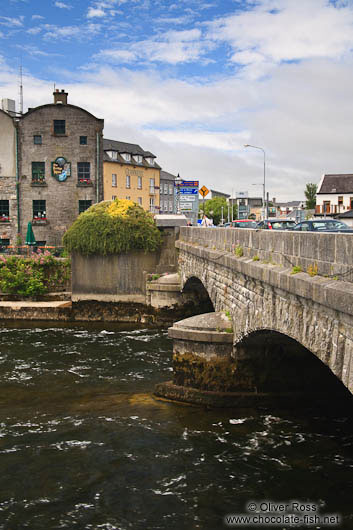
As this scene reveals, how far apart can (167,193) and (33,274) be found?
4858cm

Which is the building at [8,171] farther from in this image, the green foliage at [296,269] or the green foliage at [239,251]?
the green foliage at [296,269]

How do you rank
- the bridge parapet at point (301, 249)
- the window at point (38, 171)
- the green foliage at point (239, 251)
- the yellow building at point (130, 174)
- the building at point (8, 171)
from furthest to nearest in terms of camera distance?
the yellow building at point (130, 174) < the window at point (38, 171) < the building at point (8, 171) < the green foliage at point (239, 251) < the bridge parapet at point (301, 249)

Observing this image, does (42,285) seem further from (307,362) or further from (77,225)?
A: (307,362)

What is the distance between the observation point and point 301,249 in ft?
27.3

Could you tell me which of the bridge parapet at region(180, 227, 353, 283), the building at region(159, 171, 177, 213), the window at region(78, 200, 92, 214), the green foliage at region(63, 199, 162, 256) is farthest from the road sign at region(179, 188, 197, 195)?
the building at region(159, 171, 177, 213)

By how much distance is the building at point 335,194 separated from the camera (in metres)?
63.7

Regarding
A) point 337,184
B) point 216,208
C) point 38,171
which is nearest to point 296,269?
point 38,171

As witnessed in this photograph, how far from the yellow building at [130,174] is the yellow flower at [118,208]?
67.6 feet

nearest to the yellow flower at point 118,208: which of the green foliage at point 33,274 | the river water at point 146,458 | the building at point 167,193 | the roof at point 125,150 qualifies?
the green foliage at point 33,274

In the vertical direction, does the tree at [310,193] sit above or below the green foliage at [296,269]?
above

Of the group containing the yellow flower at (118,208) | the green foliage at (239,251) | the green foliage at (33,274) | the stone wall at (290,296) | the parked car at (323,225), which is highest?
the yellow flower at (118,208)

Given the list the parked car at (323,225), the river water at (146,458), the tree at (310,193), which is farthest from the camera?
the tree at (310,193)

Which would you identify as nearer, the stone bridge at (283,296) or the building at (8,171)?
the stone bridge at (283,296)

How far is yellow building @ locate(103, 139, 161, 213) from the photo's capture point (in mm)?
51625
